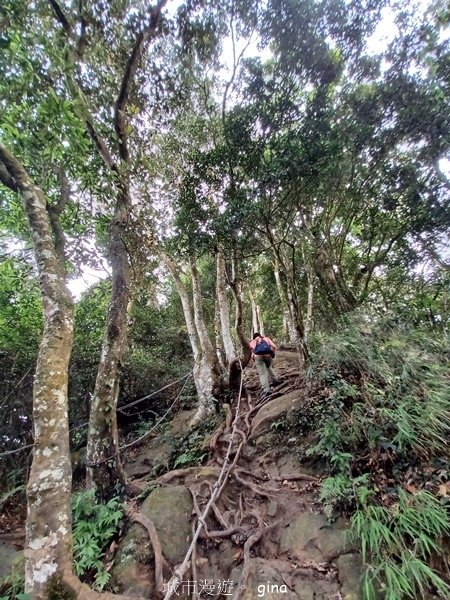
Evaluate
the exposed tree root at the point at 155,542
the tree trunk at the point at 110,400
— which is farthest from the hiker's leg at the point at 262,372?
the exposed tree root at the point at 155,542

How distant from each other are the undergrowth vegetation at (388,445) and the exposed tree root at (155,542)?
1.96m

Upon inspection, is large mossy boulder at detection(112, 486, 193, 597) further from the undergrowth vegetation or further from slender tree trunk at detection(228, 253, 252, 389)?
slender tree trunk at detection(228, 253, 252, 389)

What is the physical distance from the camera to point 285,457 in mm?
4766

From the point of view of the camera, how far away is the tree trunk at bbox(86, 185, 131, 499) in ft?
13.0

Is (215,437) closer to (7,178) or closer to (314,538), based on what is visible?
(314,538)

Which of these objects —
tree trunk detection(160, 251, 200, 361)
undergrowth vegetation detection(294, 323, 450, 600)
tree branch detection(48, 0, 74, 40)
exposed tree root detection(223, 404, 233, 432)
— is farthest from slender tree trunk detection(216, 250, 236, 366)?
tree branch detection(48, 0, 74, 40)

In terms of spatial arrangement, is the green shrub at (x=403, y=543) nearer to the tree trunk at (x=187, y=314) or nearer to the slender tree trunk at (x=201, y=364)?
the slender tree trunk at (x=201, y=364)

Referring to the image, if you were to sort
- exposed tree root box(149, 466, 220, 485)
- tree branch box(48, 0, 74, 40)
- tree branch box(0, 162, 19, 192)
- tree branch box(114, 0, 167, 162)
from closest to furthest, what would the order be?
tree branch box(0, 162, 19, 192) < tree branch box(48, 0, 74, 40) < tree branch box(114, 0, 167, 162) < exposed tree root box(149, 466, 220, 485)

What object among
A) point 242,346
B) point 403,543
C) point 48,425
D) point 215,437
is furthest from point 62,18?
point 403,543

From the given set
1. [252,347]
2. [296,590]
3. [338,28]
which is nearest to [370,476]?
[296,590]

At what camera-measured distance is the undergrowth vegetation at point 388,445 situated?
276cm

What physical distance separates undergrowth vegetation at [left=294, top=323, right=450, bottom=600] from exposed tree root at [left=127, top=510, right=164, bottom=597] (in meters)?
1.96

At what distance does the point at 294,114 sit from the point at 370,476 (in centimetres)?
799

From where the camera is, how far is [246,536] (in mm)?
3623
